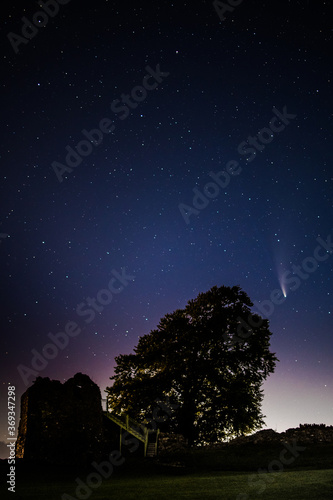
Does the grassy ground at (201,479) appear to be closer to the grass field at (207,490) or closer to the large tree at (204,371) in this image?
the grass field at (207,490)

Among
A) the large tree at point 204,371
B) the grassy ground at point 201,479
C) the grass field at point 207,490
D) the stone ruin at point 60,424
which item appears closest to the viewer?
the grass field at point 207,490

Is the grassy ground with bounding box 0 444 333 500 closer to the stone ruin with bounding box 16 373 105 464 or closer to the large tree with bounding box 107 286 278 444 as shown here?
the stone ruin with bounding box 16 373 105 464

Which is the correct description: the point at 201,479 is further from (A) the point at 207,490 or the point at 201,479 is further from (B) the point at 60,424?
(B) the point at 60,424

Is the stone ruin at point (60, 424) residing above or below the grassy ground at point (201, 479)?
above

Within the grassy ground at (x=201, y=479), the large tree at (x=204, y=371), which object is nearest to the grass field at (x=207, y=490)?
the grassy ground at (x=201, y=479)

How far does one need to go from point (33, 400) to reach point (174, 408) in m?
11.9

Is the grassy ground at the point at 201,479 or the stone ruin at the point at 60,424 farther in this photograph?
the stone ruin at the point at 60,424

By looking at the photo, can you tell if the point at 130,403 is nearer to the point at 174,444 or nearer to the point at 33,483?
the point at 174,444

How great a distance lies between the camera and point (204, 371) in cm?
2769

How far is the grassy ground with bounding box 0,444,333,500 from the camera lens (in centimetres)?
1019

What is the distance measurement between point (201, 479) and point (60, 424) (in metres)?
9.54

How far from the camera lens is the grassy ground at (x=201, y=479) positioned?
401 inches

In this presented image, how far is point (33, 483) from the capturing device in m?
13.8

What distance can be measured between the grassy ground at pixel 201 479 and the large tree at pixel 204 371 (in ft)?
12.6
